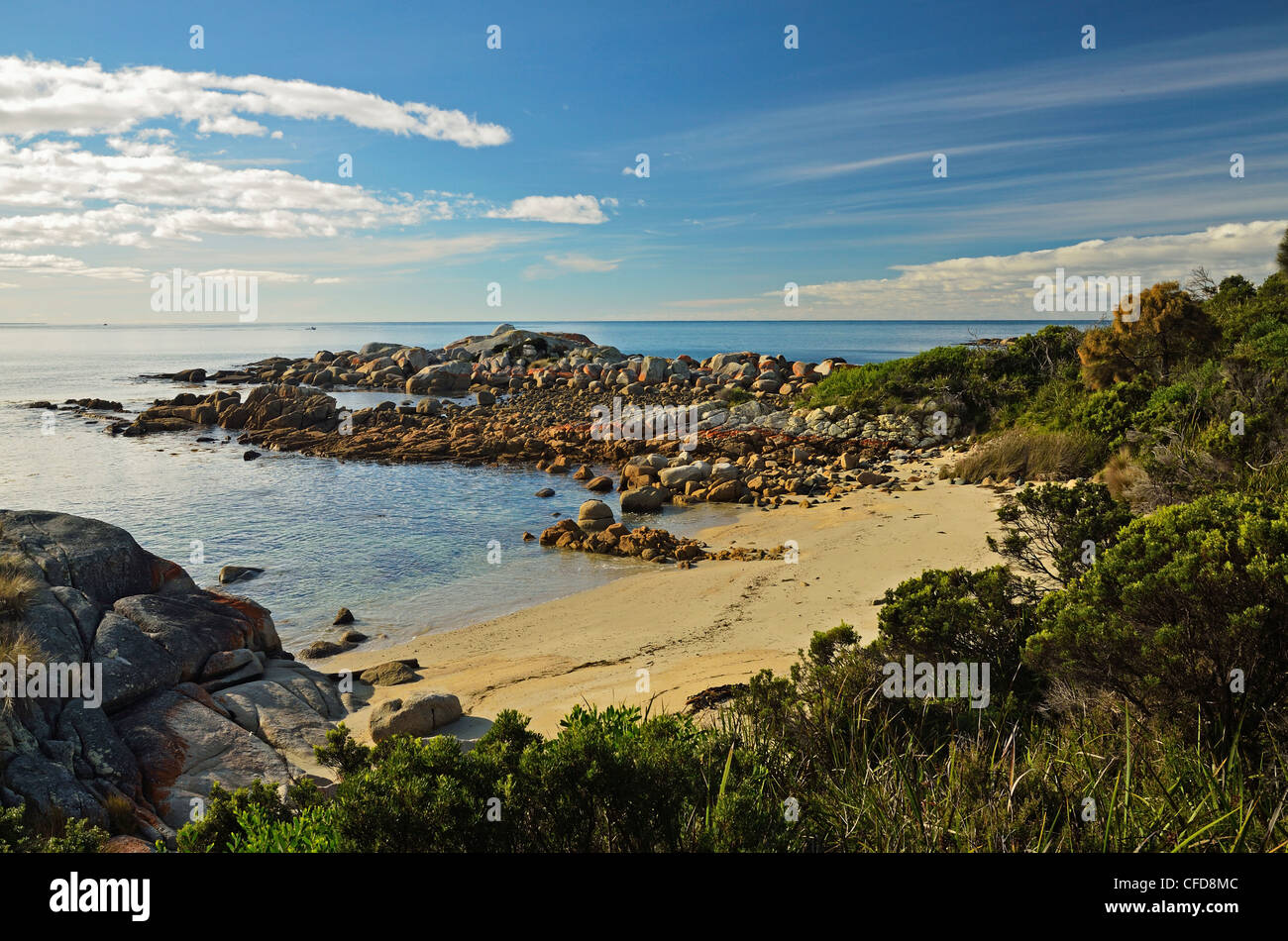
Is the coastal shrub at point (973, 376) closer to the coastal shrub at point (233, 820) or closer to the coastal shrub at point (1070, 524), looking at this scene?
the coastal shrub at point (1070, 524)

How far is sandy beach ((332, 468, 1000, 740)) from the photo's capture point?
867 cm

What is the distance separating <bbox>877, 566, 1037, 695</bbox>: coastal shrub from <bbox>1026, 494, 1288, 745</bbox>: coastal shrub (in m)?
0.94

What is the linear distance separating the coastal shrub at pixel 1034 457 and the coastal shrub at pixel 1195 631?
11.6m

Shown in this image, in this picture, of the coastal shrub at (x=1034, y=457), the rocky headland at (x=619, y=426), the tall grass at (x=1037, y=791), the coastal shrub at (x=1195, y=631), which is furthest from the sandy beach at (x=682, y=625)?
the rocky headland at (x=619, y=426)

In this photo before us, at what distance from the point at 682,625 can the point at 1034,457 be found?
10235 millimetres

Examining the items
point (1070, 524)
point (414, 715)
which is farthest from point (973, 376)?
point (414, 715)

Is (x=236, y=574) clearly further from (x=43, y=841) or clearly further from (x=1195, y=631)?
(x=1195, y=631)

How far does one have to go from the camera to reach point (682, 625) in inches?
434

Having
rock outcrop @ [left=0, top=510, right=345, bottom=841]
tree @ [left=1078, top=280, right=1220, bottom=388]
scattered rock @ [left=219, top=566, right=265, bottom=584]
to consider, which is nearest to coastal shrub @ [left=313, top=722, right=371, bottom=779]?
rock outcrop @ [left=0, top=510, right=345, bottom=841]

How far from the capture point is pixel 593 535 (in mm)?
16047

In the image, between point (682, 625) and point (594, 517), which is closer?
point (682, 625)
